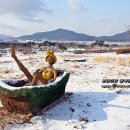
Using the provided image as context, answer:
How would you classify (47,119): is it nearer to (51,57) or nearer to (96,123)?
→ (96,123)

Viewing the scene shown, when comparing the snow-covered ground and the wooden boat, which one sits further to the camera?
the wooden boat

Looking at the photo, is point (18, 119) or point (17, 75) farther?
point (17, 75)

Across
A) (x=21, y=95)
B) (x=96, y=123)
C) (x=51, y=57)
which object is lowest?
(x=96, y=123)

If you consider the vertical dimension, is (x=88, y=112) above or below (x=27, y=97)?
below

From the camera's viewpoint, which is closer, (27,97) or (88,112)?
(27,97)

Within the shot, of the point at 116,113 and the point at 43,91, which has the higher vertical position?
the point at 43,91

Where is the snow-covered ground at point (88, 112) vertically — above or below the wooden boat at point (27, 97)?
below

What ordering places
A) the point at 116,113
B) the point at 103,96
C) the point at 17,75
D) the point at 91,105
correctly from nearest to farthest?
the point at 116,113
the point at 91,105
the point at 103,96
the point at 17,75

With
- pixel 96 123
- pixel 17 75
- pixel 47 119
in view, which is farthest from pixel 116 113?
pixel 17 75

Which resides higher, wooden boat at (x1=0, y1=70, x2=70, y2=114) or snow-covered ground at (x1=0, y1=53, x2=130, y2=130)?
wooden boat at (x1=0, y1=70, x2=70, y2=114)

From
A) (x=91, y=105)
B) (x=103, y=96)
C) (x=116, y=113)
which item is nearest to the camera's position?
(x=116, y=113)

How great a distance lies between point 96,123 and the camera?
37.4 feet

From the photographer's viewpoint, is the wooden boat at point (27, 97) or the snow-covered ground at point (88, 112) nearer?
the snow-covered ground at point (88, 112)

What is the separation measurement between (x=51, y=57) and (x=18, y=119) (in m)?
3.19
